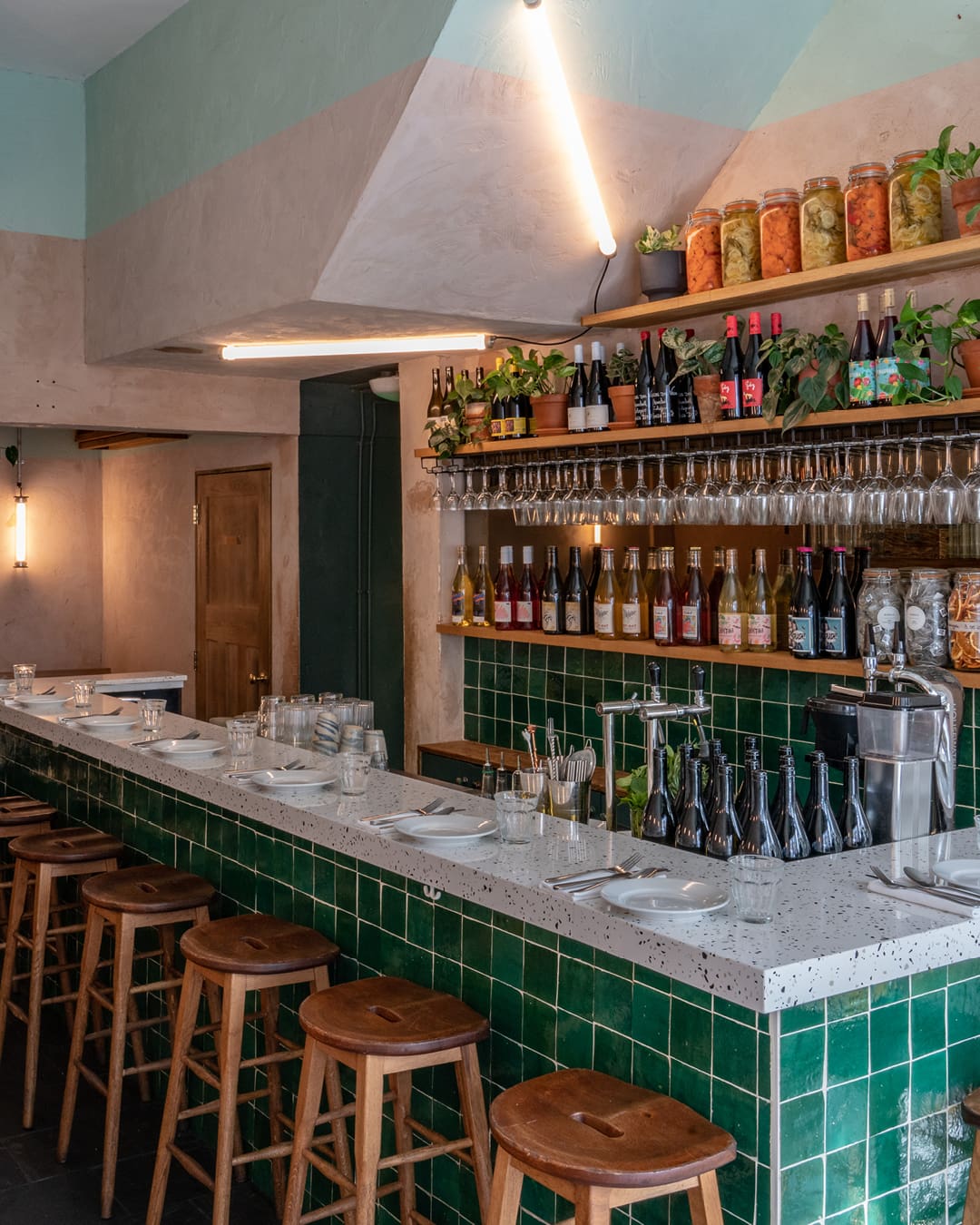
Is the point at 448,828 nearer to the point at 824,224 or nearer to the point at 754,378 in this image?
the point at 754,378

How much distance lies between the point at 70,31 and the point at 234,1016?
13.3 feet

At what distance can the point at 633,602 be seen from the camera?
4.51 metres

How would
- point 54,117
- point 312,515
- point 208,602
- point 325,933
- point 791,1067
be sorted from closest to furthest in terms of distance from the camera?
point 791,1067, point 325,933, point 54,117, point 312,515, point 208,602

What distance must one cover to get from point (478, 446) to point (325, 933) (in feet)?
7.90

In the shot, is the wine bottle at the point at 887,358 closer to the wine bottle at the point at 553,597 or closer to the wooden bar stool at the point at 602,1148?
the wine bottle at the point at 553,597

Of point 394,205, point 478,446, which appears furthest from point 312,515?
point 394,205

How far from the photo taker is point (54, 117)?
18.1 ft

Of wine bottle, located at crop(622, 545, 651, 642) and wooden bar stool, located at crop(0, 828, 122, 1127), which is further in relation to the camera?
wine bottle, located at crop(622, 545, 651, 642)

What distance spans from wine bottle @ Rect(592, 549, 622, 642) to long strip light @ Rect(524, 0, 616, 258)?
113 cm

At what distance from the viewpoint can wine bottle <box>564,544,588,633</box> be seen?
471 cm

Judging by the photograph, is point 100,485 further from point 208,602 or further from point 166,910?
point 166,910

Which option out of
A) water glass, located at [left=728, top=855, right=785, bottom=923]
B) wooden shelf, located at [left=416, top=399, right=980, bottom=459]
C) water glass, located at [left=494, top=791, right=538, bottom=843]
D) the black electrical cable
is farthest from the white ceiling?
water glass, located at [left=728, top=855, right=785, bottom=923]

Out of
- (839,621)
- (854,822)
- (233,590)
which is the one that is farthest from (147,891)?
(233,590)

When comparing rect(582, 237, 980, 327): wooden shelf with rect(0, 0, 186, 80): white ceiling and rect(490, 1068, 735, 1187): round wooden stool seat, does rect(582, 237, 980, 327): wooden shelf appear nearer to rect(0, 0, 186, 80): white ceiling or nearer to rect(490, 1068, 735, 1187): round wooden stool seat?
rect(0, 0, 186, 80): white ceiling
